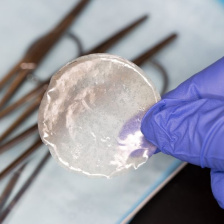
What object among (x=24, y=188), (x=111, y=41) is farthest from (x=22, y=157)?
(x=111, y=41)

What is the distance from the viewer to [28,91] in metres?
0.83

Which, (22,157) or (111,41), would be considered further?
(111,41)

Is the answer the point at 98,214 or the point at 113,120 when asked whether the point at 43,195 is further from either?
the point at 113,120

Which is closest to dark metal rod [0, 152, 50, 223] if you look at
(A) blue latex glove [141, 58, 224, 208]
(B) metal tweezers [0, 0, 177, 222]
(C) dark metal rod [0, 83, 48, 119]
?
(B) metal tweezers [0, 0, 177, 222]

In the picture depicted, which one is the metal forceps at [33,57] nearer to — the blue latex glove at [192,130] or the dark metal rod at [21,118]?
the dark metal rod at [21,118]

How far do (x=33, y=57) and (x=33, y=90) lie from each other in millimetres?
78

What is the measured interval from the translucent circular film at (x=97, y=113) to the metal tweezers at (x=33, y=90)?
0.16 meters

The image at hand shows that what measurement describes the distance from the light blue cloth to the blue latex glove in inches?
9.7

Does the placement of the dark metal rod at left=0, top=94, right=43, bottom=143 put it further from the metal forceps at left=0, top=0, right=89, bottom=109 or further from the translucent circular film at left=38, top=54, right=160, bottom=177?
the translucent circular film at left=38, top=54, right=160, bottom=177

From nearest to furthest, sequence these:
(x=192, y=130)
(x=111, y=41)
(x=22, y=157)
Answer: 1. (x=192, y=130)
2. (x=22, y=157)
3. (x=111, y=41)

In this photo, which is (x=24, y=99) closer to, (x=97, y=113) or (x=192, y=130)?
(x=97, y=113)

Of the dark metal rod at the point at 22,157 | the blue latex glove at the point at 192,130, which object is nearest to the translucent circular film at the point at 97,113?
the blue latex glove at the point at 192,130

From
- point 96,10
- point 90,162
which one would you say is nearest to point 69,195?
point 90,162

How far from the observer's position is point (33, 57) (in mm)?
842
